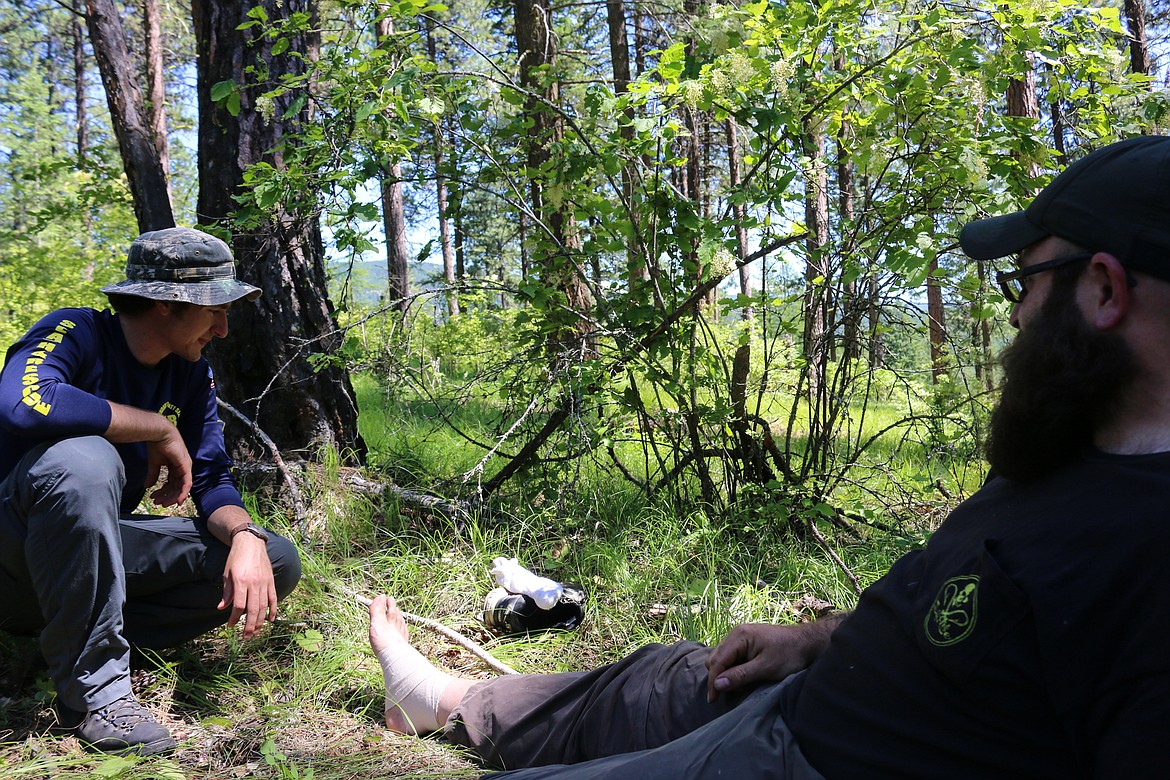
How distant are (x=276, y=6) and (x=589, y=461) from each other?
9.18ft

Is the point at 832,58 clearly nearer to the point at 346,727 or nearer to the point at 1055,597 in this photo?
the point at 1055,597

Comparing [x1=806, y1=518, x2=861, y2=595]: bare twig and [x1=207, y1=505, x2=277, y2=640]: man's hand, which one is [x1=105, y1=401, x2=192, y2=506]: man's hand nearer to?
[x1=207, y1=505, x2=277, y2=640]: man's hand

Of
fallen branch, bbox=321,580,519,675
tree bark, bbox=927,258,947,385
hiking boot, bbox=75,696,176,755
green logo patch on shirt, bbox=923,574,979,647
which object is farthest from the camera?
tree bark, bbox=927,258,947,385

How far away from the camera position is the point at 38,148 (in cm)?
1789

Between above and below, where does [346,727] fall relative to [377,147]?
below

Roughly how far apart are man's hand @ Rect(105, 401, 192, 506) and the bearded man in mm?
1679

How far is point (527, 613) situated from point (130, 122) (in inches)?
170

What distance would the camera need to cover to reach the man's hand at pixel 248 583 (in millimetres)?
2361

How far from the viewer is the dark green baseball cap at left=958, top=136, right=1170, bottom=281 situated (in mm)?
1198

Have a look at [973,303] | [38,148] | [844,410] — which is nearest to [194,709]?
[844,410]

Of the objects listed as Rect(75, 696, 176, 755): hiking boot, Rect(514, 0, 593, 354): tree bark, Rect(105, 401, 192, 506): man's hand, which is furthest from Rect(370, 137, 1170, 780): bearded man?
Rect(514, 0, 593, 354): tree bark

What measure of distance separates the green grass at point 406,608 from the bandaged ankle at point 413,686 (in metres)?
0.06

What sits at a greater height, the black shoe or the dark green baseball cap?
the dark green baseball cap

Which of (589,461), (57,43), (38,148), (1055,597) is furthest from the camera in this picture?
(57,43)
